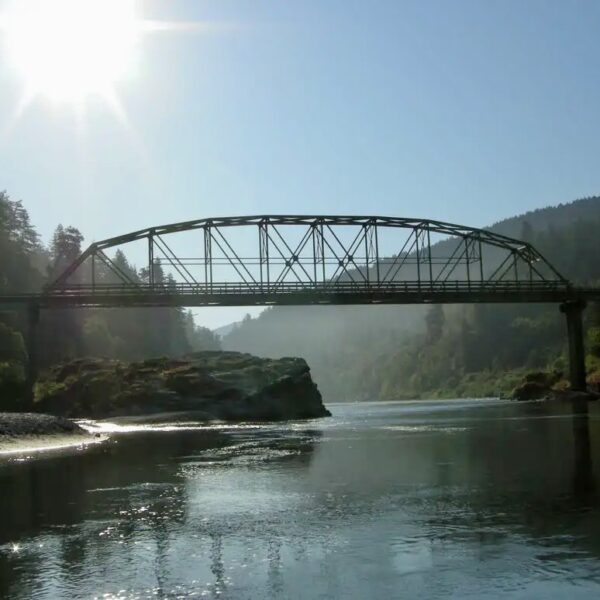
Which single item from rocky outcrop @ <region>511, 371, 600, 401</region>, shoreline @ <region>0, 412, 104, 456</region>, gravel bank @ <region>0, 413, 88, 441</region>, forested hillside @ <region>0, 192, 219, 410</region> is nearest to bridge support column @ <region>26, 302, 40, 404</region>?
forested hillside @ <region>0, 192, 219, 410</region>

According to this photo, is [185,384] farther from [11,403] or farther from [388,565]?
[388,565]

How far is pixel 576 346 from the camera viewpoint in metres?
109

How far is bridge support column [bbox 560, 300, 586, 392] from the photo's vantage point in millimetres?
108438

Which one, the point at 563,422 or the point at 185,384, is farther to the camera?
the point at 185,384

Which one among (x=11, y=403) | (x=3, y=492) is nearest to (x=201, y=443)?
(x=3, y=492)

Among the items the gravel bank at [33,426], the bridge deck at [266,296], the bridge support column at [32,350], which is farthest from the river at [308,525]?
the bridge deck at [266,296]

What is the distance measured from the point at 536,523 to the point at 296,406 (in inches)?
2973

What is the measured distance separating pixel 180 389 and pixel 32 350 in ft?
59.2

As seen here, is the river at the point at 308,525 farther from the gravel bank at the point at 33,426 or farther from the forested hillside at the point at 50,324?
the forested hillside at the point at 50,324

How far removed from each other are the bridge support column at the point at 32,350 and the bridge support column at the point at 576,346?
72.2 m

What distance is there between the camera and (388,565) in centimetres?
1544

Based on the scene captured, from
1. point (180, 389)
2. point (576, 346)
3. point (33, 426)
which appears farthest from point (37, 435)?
point (576, 346)

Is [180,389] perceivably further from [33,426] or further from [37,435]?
[37,435]

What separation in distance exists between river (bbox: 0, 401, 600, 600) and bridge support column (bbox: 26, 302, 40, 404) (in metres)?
47.7
